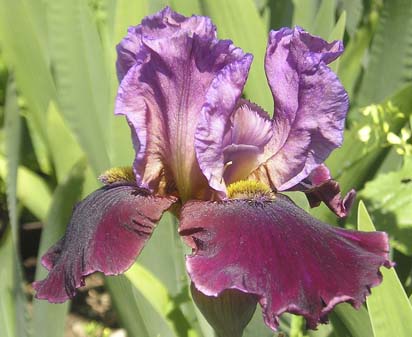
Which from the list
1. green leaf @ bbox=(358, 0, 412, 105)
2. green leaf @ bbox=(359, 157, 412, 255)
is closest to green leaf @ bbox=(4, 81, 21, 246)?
green leaf @ bbox=(359, 157, 412, 255)

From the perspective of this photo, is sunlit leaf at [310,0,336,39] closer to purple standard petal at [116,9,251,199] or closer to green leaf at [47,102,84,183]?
green leaf at [47,102,84,183]

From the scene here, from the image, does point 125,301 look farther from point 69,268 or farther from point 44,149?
point 44,149

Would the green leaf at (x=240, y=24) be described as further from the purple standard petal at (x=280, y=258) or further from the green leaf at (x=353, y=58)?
the purple standard petal at (x=280, y=258)

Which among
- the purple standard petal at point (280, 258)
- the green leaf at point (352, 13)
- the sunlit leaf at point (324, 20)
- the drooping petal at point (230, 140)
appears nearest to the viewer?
the purple standard petal at point (280, 258)

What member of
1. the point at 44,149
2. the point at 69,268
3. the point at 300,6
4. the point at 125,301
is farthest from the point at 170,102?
the point at 44,149

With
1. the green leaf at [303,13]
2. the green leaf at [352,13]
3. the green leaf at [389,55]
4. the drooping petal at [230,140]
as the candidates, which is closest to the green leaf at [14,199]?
the drooping petal at [230,140]
